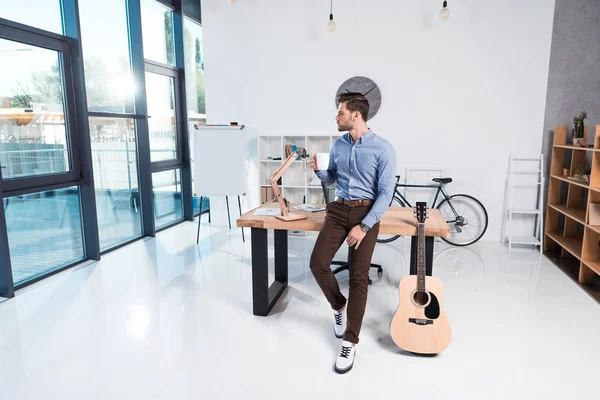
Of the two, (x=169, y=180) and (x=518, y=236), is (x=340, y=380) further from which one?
(x=169, y=180)

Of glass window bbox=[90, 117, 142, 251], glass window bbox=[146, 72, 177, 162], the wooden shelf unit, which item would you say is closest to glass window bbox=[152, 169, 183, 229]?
glass window bbox=[146, 72, 177, 162]

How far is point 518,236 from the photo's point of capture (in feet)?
15.6

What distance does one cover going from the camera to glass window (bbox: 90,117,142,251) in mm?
4531

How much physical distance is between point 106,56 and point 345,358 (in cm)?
422

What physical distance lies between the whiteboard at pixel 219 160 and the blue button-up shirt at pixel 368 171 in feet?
8.56

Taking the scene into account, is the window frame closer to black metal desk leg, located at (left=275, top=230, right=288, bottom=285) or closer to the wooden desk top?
the wooden desk top

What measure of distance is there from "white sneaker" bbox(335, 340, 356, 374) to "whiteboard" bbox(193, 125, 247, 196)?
301cm

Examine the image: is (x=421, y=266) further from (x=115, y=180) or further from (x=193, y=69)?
(x=193, y=69)

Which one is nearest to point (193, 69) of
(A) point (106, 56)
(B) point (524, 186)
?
(A) point (106, 56)

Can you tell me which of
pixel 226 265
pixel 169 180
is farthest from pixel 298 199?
pixel 169 180

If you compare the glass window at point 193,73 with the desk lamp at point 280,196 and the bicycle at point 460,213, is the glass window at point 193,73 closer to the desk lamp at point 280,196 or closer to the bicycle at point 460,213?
the bicycle at point 460,213

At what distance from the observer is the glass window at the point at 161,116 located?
534 cm

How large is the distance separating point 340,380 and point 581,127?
3.52 m

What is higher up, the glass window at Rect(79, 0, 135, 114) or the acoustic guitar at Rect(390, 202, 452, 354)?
the glass window at Rect(79, 0, 135, 114)
